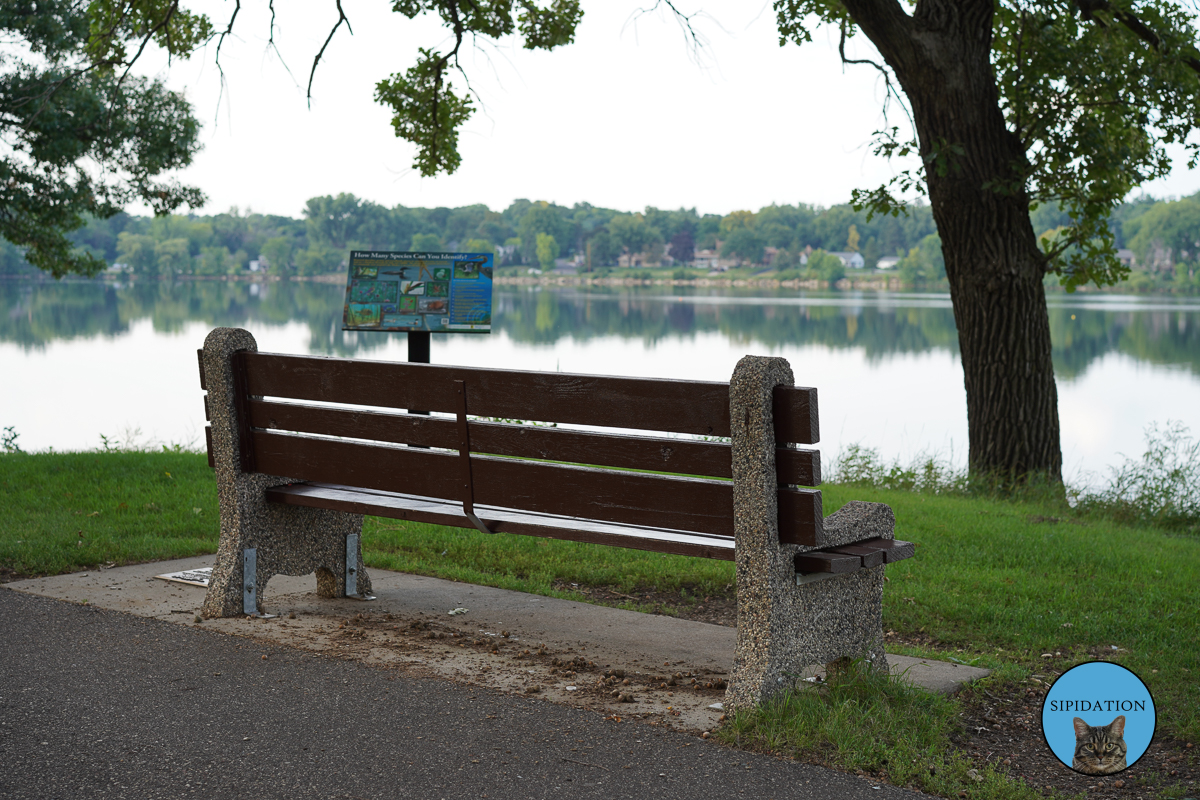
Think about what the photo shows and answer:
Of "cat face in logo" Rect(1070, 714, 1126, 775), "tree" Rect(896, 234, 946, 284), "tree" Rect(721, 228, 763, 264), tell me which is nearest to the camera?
"cat face in logo" Rect(1070, 714, 1126, 775)

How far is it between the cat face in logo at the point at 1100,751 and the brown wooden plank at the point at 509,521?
1130mm

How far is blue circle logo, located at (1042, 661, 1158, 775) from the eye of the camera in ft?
9.28

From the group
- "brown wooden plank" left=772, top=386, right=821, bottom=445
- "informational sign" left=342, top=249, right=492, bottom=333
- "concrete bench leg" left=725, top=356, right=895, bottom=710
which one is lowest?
"concrete bench leg" left=725, top=356, right=895, bottom=710

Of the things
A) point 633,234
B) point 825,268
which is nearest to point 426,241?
point 633,234

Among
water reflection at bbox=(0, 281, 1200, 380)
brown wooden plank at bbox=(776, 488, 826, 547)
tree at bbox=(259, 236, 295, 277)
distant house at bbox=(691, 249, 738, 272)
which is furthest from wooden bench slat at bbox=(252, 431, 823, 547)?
distant house at bbox=(691, 249, 738, 272)

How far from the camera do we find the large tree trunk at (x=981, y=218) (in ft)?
28.3

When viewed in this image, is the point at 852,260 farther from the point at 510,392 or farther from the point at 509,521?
the point at 510,392

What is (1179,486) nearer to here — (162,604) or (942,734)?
(942,734)

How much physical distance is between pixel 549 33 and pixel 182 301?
196 ft

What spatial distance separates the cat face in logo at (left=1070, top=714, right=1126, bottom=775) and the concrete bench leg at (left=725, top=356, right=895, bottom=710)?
0.78 meters

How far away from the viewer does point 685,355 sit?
33750 mm

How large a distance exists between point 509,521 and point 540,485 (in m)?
0.21

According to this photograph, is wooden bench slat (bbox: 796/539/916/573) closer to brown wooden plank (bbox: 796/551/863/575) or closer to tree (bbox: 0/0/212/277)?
brown wooden plank (bbox: 796/551/863/575)

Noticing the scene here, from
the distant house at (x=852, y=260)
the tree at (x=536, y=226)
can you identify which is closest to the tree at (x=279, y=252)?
the tree at (x=536, y=226)
